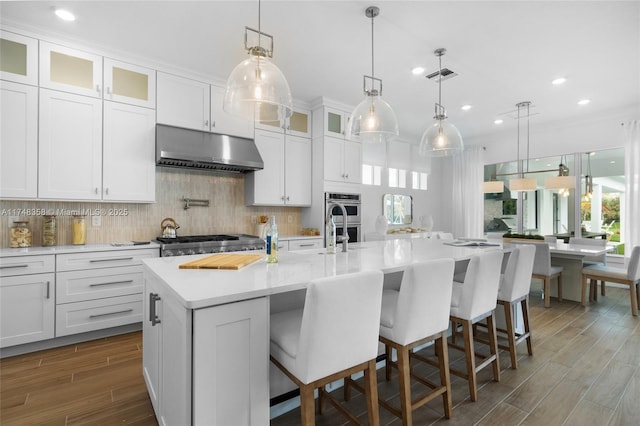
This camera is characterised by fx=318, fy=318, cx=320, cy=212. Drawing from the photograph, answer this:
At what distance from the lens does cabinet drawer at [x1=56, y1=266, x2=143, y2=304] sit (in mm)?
2809

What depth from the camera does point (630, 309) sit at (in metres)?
4.00

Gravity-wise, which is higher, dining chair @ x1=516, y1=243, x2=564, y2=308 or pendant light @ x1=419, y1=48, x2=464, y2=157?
pendant light @ x1=419, y1=48, x2=464, y2=157

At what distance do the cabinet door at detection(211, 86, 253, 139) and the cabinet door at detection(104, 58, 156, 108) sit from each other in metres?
0.65

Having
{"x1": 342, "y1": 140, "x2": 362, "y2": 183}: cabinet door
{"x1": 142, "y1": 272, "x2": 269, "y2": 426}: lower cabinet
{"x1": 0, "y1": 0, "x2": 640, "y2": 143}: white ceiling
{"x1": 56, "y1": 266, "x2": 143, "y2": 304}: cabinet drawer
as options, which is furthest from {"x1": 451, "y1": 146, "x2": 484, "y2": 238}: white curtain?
{"x1": 142, "y1": 272, "x2": 269, "y2": 426}: lower cabinet

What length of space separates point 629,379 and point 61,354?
447 centimetres

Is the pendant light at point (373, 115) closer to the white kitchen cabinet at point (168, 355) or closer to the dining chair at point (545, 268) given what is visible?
the white kitchen cabinet at point (168, 355)

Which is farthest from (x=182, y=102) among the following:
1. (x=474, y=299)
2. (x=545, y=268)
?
(x=545, y=268)

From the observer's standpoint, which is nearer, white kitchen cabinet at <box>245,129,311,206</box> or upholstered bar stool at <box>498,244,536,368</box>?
upholstered bar stool at <box>498,244,536,368</box>

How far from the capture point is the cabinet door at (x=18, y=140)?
2.73m

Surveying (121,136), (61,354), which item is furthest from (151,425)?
(121,136)

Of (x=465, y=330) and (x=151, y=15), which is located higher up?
(x=151, y=15)

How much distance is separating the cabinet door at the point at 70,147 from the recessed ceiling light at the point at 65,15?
2.14 ft

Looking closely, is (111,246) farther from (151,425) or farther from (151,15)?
(151,15)

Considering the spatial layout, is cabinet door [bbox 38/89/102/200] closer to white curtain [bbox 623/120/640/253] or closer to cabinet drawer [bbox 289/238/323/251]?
cabinet drawer [bbox 289/238/323/251]
